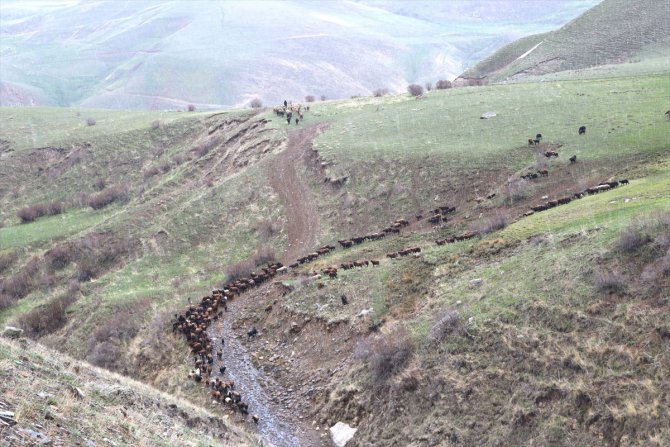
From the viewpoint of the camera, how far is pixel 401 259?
1268 inches

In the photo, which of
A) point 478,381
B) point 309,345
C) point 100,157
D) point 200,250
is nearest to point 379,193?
point 200,250

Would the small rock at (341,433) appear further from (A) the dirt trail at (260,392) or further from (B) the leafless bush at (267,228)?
(B) the leafless bush at (267,228)

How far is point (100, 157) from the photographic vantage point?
6825cm

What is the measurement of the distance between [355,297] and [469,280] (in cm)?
643

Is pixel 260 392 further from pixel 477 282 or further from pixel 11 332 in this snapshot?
pixel 477 282

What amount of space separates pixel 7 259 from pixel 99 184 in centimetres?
1870

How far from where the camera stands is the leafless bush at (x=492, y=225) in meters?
31.3

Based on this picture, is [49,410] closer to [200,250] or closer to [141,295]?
[141,295]

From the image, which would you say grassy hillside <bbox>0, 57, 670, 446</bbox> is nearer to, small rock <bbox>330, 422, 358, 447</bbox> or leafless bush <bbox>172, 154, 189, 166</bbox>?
small rock <bbox>330, 422, 358, 447</bbox>

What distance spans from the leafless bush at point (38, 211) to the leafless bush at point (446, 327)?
49.2 m

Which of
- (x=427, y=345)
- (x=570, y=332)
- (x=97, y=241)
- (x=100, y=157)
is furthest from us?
(x=100, y=157)

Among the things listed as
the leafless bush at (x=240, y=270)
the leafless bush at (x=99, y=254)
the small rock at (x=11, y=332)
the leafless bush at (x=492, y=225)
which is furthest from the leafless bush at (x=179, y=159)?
the small rock at (x=11, y=332)

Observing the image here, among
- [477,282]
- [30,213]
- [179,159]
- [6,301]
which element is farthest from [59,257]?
[477,282]

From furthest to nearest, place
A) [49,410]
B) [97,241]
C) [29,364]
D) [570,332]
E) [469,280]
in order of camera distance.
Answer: [97,241], [469,280], [570,332], [29,364], [49,410]
